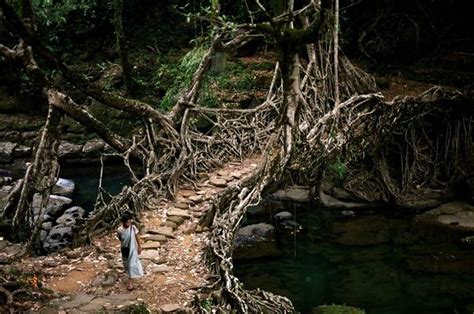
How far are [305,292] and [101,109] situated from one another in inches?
400

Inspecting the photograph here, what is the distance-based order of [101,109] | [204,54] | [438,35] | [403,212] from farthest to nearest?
[101,109]
[438,35]
[403,212]
[204,54]

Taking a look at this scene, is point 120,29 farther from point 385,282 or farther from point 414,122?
point 385,282

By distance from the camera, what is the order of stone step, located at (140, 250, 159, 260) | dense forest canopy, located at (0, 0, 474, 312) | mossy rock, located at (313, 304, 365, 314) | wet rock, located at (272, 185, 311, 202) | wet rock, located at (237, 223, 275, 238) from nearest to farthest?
1. stone step, located at (140, 250, 159, 260)
2. mossy rock, located at (313, 304, 365, 314)
3. dense forest canopy, located at (0, 0, 474, 312)
4. wet rock, located at (237, 223, 275, 238)
5. wet rock, located at (272, 185, 311, 202)

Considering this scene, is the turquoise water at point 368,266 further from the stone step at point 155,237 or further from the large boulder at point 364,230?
the stone step at point 155,237

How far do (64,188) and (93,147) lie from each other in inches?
103

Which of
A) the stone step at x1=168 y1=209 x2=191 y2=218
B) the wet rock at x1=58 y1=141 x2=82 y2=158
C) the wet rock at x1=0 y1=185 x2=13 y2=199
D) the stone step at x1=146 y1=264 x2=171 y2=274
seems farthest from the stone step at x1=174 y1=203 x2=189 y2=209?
the wet rock at x1=58 y1=141 x2=82 y2=158

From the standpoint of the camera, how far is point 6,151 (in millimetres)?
15555

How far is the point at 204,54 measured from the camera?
11.2 meters

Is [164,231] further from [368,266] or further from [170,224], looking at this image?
[368,266]

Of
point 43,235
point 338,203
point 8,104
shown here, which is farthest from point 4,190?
point 338,203

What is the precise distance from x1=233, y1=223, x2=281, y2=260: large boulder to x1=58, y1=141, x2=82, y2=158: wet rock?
690 centimetres

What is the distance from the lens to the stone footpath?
5953mm

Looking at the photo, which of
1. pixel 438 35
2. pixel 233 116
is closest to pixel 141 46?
pixel 233 116

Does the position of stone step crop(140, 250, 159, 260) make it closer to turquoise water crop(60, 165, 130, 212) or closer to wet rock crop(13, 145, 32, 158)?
turquoise water crop(60, 165, 130, 212)
